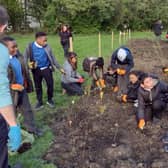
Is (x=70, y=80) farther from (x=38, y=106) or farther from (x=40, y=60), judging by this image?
(x=40, y=60)

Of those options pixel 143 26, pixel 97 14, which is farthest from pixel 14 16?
pixel 143 26

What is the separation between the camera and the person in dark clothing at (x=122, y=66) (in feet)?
28.3

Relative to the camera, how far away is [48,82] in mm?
8164

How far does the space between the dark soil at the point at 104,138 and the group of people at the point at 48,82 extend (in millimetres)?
208

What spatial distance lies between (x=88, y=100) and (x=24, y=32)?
2856cm

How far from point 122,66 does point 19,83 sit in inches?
131

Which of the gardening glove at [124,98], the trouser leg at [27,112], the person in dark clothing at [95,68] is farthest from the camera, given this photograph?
the person in dark clothing at [95,68]

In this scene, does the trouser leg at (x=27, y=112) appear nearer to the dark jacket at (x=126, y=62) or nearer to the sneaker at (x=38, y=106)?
the sneaker at (x=38, y=106)

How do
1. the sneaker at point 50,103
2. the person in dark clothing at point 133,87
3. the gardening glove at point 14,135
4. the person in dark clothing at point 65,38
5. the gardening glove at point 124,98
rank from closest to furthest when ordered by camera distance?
the gardening glove at point 14,135
the person in dark clothing at point 133,87
the gardening glove at point 124,98
the sneaker at point 50,103
the person in dark clothing at point 65,38

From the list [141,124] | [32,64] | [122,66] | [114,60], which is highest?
[32,64]

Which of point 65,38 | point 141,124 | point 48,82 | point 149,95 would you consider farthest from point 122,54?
point 65,38

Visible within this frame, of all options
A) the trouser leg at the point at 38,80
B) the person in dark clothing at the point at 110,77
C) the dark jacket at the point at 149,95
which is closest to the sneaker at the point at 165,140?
the dark jacket at the point at 149,95

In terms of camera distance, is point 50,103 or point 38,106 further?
point 50,103

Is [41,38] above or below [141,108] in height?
above
